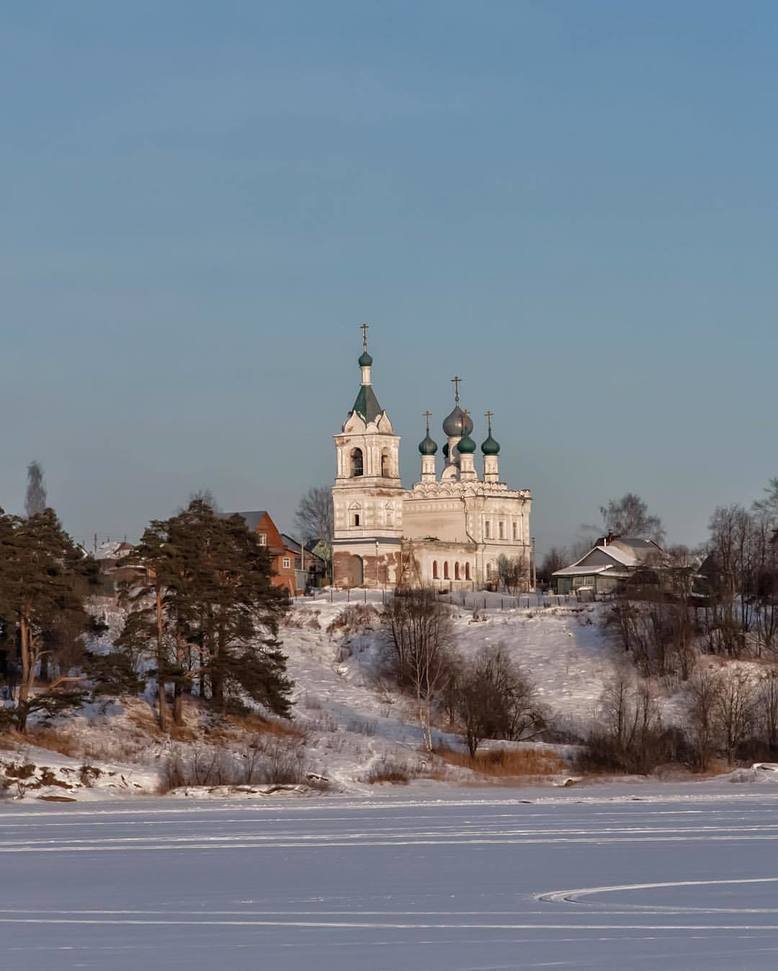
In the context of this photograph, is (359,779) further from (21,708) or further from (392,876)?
(392,876)

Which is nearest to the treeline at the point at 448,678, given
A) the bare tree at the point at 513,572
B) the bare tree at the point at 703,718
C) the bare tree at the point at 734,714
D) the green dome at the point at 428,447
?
the bare tree at the point at 703,718

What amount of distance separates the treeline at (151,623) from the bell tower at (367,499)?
133 ft

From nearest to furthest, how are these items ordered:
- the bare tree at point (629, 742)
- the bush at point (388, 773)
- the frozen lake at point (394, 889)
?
the frozen lake at point (394, 889) < the bush at point (388, 773) < the bare tree at point (629, 742)

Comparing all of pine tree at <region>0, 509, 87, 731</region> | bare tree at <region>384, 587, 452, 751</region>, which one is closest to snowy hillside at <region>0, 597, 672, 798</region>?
bare tree at <region>384, 587, 452, 751</region>

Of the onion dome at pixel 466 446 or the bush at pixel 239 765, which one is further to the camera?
the onion dome at pixel 466 446

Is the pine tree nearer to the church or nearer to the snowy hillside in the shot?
the snowy hillside

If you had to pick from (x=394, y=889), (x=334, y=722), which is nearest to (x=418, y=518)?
(x=334, y=722)

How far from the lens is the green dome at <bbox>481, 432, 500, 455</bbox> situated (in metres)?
105

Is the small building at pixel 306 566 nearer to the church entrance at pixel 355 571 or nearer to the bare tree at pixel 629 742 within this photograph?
the church entrance at pixel 355 571

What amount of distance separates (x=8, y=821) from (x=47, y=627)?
14915 millimetres

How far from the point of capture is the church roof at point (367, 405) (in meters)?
96.9

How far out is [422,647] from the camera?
2360 inches

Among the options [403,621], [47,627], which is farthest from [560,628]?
[47,627]

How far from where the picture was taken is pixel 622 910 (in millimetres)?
18125
